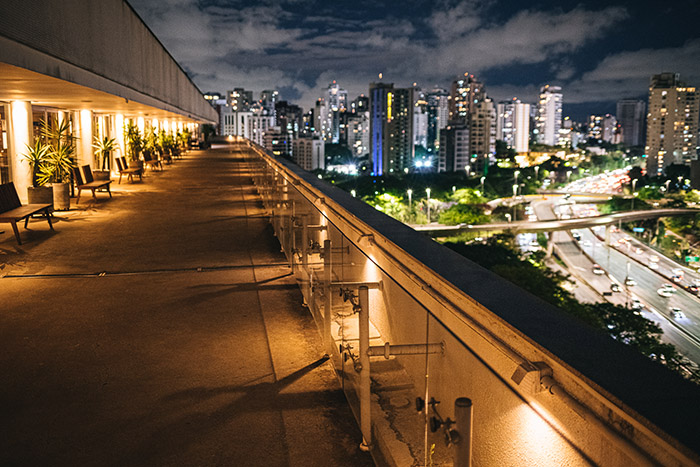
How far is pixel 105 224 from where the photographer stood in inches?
396

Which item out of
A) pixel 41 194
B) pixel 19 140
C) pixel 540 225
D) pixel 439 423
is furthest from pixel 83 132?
pixel 540 225

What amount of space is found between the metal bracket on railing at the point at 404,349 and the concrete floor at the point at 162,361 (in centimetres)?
58

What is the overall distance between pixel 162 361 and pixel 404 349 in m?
2.35

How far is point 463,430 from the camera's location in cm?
166

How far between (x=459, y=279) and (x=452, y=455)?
747 mm

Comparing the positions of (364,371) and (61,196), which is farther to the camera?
(61,196)

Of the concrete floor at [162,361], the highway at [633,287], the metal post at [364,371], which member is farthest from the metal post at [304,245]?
the highway at [633,287]

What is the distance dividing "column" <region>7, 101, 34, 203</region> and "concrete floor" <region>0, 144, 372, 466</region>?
5.11 meters

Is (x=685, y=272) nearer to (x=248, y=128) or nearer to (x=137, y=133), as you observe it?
(x=137, y=133)

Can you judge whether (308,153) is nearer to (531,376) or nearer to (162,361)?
(162,361)

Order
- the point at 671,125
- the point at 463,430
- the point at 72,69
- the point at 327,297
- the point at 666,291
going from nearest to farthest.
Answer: the point at 463,430
the point at 327,297
the point at 72,69
the point at 666,291
the point at 671,125

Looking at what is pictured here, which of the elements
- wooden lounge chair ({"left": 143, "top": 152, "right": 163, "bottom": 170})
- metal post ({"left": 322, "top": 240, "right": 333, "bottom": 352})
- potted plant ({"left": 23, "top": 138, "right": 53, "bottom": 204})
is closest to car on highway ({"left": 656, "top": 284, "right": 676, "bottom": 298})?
wooden lounge chair ({"left": 143, "top": 152, "right": 163, "bottom": 170})

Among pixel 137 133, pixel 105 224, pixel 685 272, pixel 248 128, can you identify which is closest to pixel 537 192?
pixel 685 272

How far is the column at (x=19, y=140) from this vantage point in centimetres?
1245
